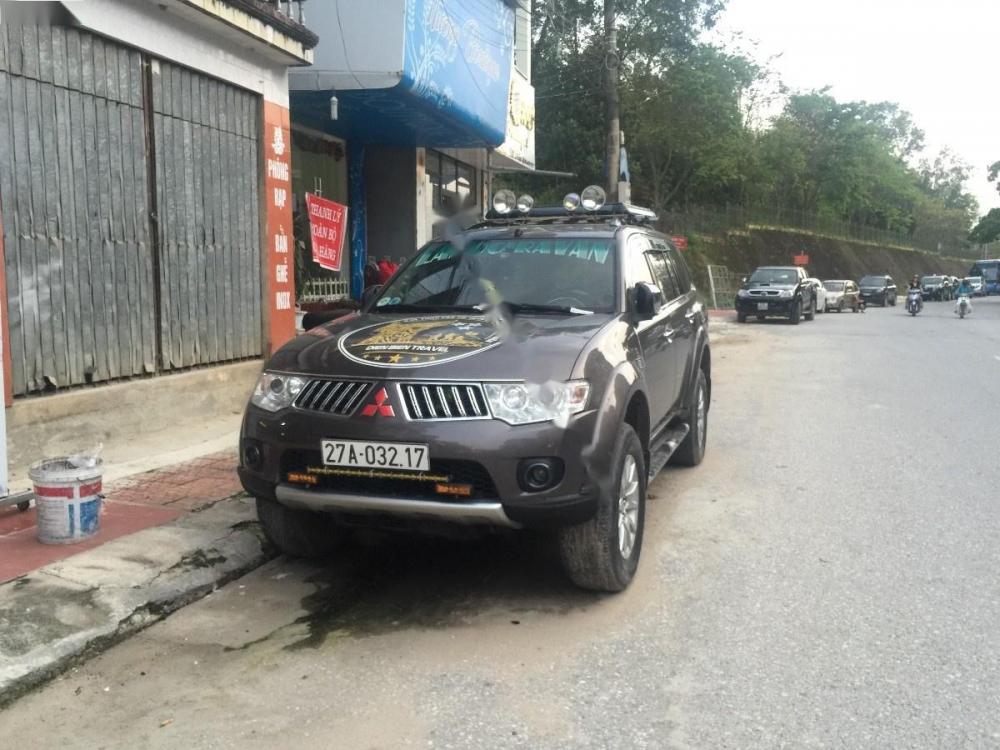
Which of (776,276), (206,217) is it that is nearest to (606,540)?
(206,217)

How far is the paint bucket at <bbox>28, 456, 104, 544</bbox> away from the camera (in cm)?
448

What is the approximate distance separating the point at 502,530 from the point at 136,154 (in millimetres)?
4972

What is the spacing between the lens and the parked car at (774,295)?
2556 centimetres

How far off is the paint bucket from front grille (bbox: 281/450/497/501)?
1.41 meters

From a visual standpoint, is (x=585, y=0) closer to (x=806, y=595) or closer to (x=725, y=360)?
(x=725, y=360)

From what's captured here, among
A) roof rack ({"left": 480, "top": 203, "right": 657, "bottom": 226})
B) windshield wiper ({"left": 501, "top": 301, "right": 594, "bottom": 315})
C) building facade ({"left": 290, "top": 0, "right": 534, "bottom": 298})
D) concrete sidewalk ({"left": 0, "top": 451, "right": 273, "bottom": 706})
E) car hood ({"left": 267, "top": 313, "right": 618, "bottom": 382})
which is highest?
building facade ({"left": 290, "top": 0, "right": 534, "bottom": 298})

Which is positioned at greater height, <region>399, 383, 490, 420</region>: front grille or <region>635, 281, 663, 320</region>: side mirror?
<region>635, 281, 663, 320</region>: side mirror

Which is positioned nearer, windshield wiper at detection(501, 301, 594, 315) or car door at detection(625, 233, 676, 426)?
windshield wiper at detection(501, 301, 594, 315)

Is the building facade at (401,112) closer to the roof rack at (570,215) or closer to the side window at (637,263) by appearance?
the roof rack at (570,215)

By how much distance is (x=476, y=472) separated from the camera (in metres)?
3.67

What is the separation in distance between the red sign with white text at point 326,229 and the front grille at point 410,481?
7.59 meters

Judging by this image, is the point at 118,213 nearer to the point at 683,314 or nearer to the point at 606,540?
the point at 683,314

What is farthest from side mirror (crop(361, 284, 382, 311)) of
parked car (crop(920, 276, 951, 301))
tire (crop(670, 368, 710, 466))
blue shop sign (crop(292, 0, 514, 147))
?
parked car (crop(920, 276, 951, 301))

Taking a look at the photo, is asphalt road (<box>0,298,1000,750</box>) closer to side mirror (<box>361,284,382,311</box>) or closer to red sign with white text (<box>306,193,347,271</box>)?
side mirror (<box>361,284,382,311</box>)
